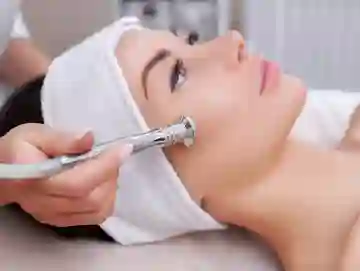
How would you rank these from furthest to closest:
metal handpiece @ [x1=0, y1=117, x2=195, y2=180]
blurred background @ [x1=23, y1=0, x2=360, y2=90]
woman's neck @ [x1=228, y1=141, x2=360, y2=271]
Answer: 1. blurred background @ [x1=23, y1=0, x2=360, y2=90]
2. woman's neck @ [x1=228, y1=141, x2=360, y2=271]
3. metal handpiece @ [x1=0, y1=117, x2=195, y2=180]

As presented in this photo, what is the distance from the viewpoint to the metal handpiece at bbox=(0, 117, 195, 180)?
2.97ft

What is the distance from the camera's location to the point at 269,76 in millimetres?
1145

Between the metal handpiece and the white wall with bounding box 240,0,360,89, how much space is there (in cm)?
94

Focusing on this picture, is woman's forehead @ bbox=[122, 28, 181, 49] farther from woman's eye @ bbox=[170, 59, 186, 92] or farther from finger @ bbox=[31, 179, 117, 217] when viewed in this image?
finger @ bbox=[31, 179, 117, 217]

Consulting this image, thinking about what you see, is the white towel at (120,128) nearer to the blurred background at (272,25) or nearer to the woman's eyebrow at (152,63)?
the woman's eyebrow at (152,63)

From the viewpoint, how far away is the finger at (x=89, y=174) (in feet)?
3.10

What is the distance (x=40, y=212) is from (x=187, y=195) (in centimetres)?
20

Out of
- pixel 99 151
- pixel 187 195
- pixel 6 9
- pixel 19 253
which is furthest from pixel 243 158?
pixel 6 9

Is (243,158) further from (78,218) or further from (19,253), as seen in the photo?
(19,253)

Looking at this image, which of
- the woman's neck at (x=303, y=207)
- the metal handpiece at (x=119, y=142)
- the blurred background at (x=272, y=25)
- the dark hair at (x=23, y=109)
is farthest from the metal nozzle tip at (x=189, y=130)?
the blurred background at (x=272, y=25)

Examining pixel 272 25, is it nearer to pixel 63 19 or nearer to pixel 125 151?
pixel 63 19

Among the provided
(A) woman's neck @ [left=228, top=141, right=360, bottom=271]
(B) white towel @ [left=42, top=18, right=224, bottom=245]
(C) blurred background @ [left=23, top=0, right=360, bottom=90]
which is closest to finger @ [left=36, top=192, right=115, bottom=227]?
(B) white towel @ [left=42, top=18, right=224, bottom=245]

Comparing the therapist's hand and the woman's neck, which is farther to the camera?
the woman's neck

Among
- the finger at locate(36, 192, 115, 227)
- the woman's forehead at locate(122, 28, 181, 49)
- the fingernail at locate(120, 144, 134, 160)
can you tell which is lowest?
the finger at locate(36, 192, 115, 227)
